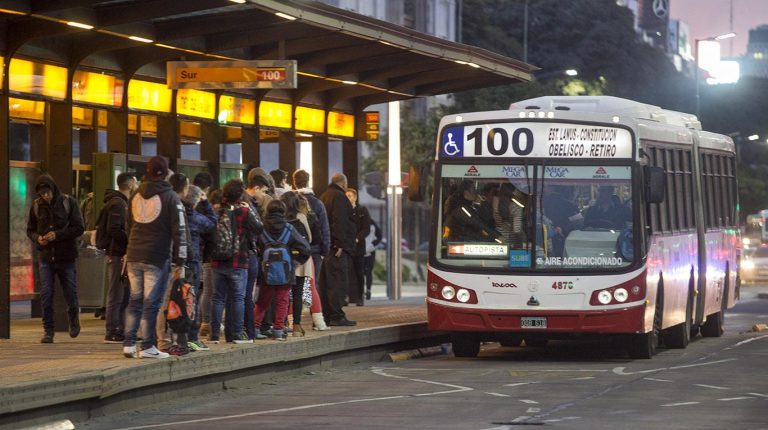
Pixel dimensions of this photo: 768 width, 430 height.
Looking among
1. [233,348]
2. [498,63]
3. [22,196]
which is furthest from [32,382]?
[498,63]

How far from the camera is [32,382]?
12469 millimetres

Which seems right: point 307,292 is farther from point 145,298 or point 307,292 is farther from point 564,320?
point 145,298

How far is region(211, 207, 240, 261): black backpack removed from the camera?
16.3m

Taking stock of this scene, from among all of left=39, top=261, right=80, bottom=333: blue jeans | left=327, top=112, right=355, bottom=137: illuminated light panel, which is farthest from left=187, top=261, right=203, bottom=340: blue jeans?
left=327, top=112, right=355, bottom=137: illuminated light panel

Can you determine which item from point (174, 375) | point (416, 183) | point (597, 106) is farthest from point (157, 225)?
point (597, 106)

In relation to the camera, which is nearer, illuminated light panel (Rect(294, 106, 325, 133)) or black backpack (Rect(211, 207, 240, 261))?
black backpack (Rect(211, 207, 240, 261))

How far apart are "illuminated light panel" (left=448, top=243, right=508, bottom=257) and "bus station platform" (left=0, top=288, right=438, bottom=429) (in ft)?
4.32

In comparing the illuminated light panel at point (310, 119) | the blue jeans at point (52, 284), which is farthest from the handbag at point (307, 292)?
the illuminated light panel at point (310, 119)

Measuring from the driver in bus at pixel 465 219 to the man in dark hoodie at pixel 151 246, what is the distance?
202 inches

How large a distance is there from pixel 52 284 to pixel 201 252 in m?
2.19

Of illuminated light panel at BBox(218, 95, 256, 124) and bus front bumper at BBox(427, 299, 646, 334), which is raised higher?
illuminated light panel at BBox(218, 95, 256, 124)

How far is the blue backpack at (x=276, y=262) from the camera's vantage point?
57.5ft

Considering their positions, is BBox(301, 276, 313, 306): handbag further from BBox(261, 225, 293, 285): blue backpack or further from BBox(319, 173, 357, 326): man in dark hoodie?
BBox(319, 173, 357, 326): man in dark hoodie

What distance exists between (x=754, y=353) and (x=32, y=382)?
10.6m
